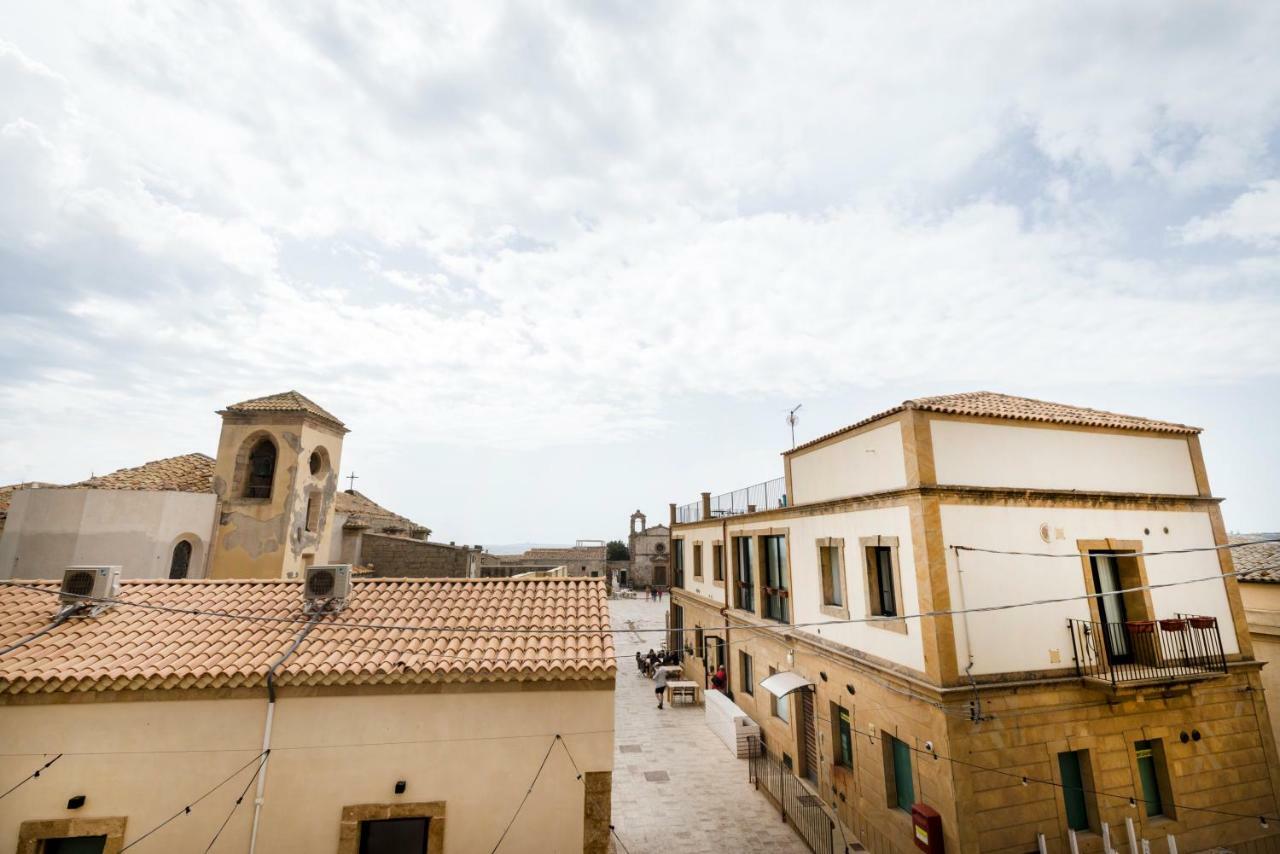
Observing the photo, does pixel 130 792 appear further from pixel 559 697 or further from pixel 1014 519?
pixel 1014 519

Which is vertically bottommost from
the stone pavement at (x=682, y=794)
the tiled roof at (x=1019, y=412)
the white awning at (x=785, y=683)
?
the stone pavement at (x=682, y=794)

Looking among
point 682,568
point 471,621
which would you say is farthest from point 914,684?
point 682,568

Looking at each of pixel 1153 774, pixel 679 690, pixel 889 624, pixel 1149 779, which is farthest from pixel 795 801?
pixel 679 690

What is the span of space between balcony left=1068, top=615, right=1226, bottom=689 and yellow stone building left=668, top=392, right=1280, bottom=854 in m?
0.04

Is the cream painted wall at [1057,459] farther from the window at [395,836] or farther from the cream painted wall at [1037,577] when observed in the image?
the window at [395,836]

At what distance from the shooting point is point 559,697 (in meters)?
7.55

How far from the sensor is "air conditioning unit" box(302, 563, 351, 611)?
28.7 ft

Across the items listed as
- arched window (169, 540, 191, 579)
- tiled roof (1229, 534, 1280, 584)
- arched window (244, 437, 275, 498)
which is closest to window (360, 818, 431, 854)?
arched window (169, 540, 191, 579)

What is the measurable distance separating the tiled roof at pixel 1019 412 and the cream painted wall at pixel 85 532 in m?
18.5

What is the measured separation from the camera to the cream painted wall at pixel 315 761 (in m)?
6.89

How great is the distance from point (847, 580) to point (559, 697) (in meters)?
7.60

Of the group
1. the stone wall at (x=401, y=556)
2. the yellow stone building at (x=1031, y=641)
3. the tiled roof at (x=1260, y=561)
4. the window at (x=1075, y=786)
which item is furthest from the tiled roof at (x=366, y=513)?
the tiled roof at (x=1260, y=561)

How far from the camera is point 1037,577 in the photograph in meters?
10.4

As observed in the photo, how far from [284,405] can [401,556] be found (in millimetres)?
8760
